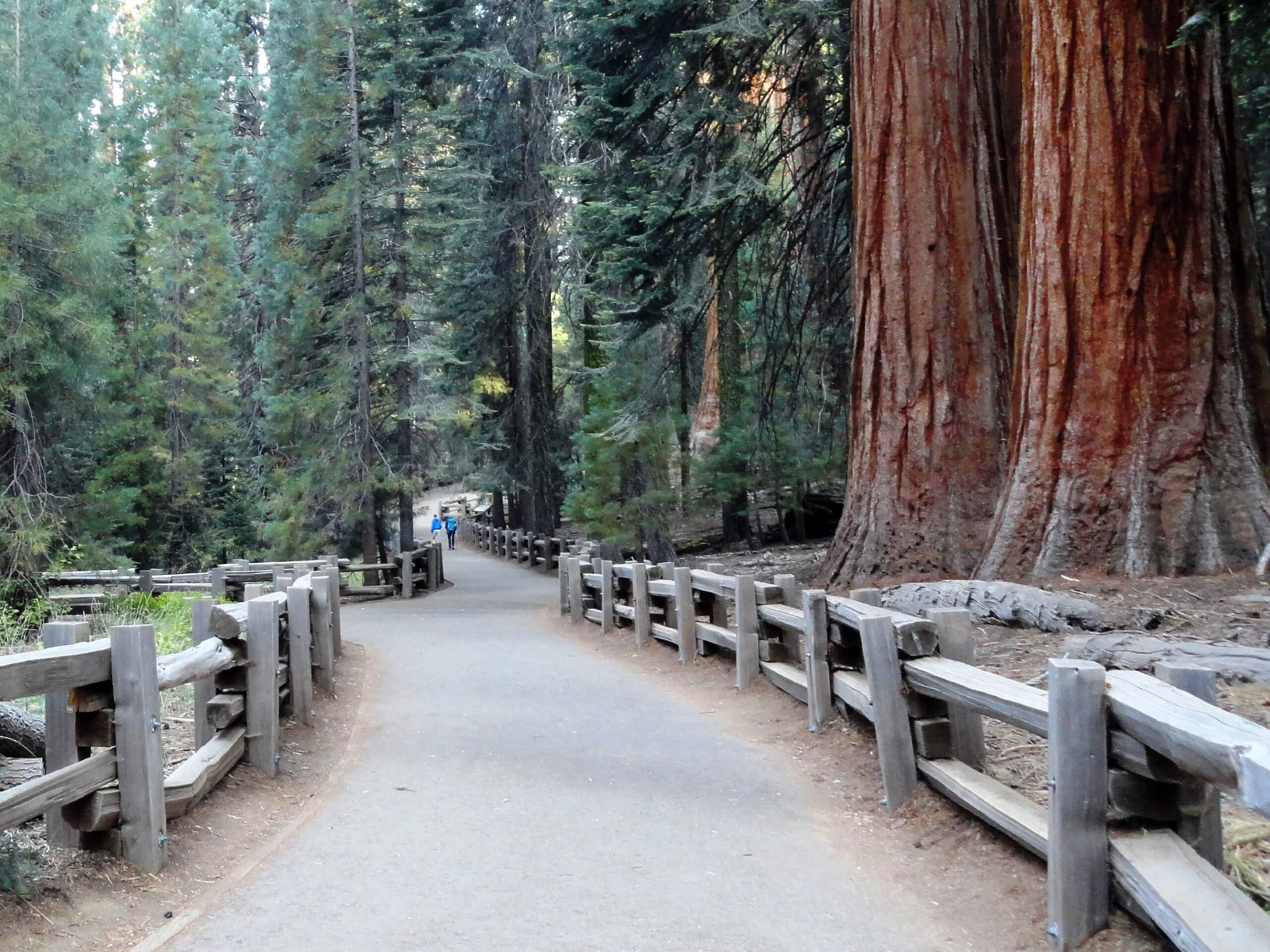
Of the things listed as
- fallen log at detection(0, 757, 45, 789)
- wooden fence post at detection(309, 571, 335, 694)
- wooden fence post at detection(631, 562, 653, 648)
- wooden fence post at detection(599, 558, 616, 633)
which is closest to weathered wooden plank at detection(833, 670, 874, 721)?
fallen log at detection(0, 757, 45, 789)

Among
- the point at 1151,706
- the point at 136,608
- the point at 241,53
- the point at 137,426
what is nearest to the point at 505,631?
the point at 136,608

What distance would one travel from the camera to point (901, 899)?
462 cm

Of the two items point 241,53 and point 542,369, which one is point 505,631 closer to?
point 542,369

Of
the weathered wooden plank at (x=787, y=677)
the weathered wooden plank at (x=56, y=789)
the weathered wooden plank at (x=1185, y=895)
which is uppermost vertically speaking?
the weathered wooden plank at (x=56, y=789)

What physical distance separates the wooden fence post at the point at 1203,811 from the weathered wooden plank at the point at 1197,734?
10cm

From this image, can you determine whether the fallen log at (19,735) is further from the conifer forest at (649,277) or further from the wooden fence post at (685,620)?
the conifer forest at (649,277)

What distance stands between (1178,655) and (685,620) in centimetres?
538

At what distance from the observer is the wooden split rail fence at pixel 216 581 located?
1647 cm

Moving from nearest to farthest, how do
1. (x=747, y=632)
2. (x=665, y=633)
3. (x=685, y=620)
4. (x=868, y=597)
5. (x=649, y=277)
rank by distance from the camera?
1. (x=868, y=597)
2. (x=747, y=632)
3. (x=685, y=620)
4. (x=665, y=633)
5. (x=649, y=277)

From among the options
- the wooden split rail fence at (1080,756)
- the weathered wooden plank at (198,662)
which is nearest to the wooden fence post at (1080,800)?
the wooden split rail fence at (1080,756)

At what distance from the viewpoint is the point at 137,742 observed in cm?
462

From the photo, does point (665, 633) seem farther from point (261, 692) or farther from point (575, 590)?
point (261, 692)

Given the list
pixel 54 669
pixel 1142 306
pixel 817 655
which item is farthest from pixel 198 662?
pixel 1142 306

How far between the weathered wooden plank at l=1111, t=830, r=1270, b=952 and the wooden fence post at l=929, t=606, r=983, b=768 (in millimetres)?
1655
